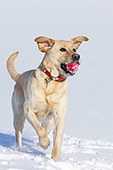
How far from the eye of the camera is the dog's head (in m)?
5.86

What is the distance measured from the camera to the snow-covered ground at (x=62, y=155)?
222 inches

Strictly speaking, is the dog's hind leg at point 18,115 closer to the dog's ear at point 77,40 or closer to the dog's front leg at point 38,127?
the dog's front leg at point 38,127

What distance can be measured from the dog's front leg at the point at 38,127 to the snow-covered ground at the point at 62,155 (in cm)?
23

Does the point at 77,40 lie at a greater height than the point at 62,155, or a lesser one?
greater

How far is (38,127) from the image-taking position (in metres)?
6.17

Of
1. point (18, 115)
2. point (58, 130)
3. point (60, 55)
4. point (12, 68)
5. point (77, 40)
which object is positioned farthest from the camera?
point (12, 68)

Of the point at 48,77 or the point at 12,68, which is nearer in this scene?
the point at 48,77

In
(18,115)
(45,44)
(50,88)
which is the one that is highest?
(45,44)

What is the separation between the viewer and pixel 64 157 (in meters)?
6.72

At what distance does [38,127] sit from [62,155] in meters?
0.99

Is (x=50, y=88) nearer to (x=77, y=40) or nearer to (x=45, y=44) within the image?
(x=45, y=44)

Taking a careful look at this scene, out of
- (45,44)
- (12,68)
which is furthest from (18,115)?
(45,44)

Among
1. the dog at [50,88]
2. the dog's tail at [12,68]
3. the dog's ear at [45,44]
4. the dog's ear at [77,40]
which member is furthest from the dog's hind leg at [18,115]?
the dog's ear at [77,40]

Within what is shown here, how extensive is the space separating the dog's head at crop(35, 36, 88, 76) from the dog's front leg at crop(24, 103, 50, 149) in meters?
0.75
